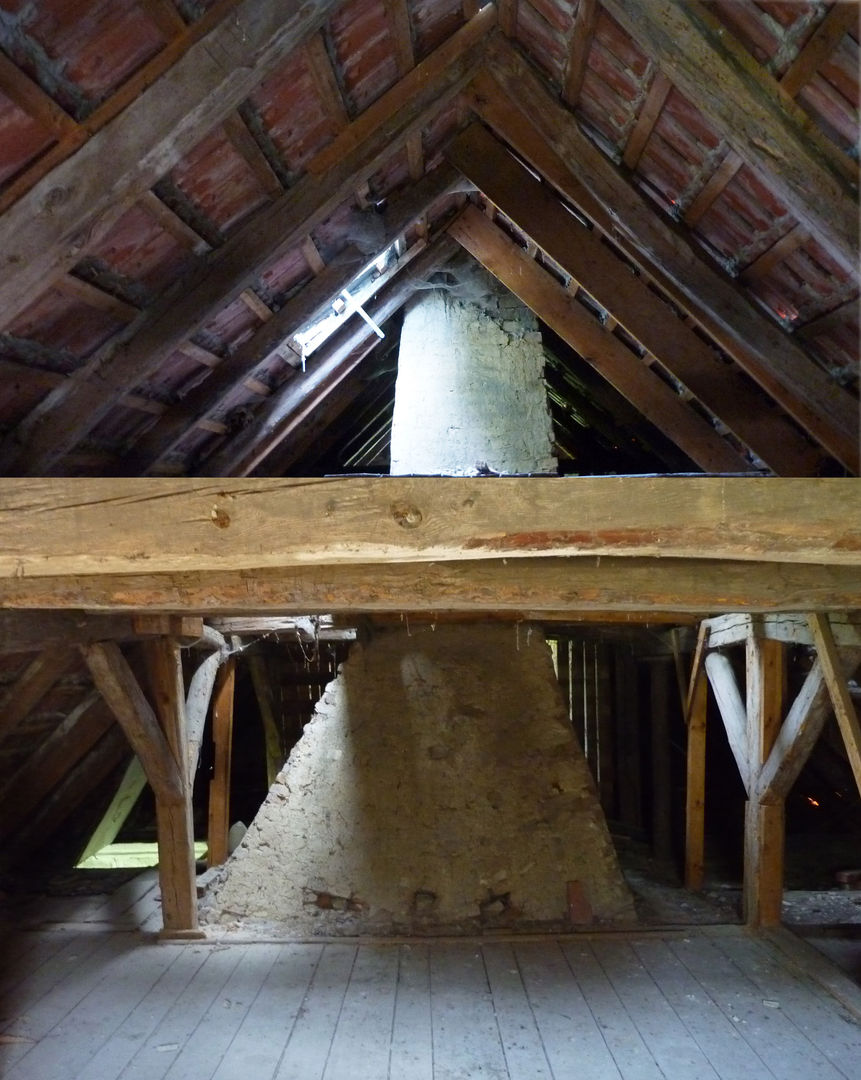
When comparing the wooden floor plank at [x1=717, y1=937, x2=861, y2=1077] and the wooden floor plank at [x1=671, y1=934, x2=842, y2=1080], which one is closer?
the wooden floor plank at [x1=671, y1=934, x2=842, y2=1080]

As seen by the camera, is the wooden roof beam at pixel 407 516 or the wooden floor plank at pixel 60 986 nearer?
the wooden roof beam at pixel 407 516

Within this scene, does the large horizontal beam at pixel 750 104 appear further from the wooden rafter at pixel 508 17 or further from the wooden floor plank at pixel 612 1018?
the wooden floor plank at pixel 612 1018

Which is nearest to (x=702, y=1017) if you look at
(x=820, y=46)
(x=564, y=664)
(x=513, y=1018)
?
(x=513, y=1018)

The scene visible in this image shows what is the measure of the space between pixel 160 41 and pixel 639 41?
4.10 ft

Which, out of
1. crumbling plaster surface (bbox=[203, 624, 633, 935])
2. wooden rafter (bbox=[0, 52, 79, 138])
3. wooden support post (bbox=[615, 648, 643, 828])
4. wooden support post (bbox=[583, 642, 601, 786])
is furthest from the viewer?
wooden support post (bbox=[583, 642, 601, 786])

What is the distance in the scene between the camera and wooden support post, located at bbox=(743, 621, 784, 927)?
15.2 ft

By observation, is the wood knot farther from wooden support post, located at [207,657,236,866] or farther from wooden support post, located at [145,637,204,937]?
wooden support post, located at [207,657,236,866]

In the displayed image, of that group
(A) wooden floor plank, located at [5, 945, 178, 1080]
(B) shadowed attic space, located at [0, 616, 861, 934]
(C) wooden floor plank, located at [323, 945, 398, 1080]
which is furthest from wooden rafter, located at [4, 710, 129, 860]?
(C) wooden floor plank, located at [323, 945, 398, 1080]

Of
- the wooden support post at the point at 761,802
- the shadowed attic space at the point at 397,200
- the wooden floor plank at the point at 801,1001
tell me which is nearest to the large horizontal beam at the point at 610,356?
the shadowed attic space at the point at 397,200

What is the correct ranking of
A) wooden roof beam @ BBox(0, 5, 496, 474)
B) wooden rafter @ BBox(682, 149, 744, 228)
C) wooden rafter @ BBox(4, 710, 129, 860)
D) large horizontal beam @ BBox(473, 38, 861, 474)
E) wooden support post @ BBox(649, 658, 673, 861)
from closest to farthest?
1. wooden rafter @ BBox(682, 149, 744, 228)
2. wooden roof beam @ BBox(0, 5, 496, 474)
3. large horizontal beam @ BBox(473, 38, 861, 474)
4. wooden rafter @ BBox(4, 710, 129, 860)
5. wooden support post @ BBox(649, 658, 673, 861)

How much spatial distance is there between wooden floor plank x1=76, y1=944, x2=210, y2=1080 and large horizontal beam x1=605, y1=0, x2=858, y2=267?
369 cm

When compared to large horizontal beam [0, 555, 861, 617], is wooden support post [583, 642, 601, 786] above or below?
below

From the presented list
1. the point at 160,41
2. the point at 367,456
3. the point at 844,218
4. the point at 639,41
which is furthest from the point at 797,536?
the point at 367,456

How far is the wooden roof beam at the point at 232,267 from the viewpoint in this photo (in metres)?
2.96
